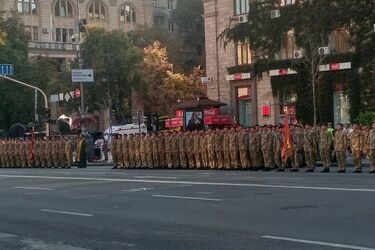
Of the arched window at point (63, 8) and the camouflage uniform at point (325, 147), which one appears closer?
the camouflage uniform at point (325, 147)

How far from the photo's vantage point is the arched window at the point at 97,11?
80.8 metres

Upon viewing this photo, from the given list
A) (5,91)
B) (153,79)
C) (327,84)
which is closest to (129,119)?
(153,79)

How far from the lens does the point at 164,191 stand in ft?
57.5

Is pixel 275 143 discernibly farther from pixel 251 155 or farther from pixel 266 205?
pixel 266 205

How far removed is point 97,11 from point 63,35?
16.0 ft

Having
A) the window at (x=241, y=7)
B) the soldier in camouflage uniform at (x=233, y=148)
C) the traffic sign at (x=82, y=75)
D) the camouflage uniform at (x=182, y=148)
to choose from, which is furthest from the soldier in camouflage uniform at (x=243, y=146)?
the window at (x=241, y=7)

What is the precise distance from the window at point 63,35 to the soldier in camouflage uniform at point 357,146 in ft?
196

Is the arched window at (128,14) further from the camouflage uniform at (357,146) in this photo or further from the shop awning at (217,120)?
the camouflage uniform at (357,146)

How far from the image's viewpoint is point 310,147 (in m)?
24.0

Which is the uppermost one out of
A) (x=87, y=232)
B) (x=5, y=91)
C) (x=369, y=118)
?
(x=5, y=91)

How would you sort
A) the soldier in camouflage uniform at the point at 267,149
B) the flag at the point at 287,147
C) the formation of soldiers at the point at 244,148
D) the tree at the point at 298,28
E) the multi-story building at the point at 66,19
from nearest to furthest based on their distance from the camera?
the formation of soldiers at the point at 244,148 < the flag at the point at 287,147 < the soldier in camouflage uniform at the point at 267,149 < the tree at the point at 298,28 < the multi-story building at the point at 66,19

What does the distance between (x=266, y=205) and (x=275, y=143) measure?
38.5 feet

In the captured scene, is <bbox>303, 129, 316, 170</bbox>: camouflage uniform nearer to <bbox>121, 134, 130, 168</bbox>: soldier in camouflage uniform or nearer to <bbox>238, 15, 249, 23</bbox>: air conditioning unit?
<bbox>121, 134, 130, 168</bbox>: soldier in camouflage uniform

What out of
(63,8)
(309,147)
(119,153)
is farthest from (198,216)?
(63,8)
